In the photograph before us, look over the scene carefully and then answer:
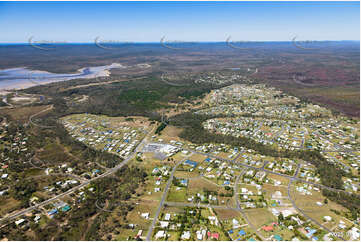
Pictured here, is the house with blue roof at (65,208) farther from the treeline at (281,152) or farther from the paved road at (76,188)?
the treeline at (281,152)

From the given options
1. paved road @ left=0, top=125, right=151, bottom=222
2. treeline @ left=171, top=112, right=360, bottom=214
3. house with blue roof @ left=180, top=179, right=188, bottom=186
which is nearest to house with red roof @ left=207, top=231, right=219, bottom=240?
house with blue roof @ left=180, top=179, right=188, bottom=186

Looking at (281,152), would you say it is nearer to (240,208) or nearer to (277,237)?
(240,208)

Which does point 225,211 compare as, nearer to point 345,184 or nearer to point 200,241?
point 200,241

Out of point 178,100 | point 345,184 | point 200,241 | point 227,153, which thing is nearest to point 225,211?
point 200,241

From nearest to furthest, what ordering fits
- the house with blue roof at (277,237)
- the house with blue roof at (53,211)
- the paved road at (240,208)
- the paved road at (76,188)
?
1. the house with blue roof at (277,237)
2. the paved road at (240,208)
3. the paved road at (76,188)
4. the house with blue roof at (53,211)

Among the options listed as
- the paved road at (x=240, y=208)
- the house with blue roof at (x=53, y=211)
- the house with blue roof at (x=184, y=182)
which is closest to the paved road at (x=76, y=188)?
the house with blue roof at (x=53, y=211)

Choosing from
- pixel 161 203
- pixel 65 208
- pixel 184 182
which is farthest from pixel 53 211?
pixel 184 182

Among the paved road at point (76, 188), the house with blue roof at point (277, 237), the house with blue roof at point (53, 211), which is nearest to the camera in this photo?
the house with blue roof at point (277, 237)

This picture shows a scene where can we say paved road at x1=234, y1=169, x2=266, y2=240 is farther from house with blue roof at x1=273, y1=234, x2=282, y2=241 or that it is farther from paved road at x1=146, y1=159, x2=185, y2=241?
paved road at x1=146, y1=159, x2=185, y2=241

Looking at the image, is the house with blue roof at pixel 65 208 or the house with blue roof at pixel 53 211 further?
the house with blue roof at pixel 65 208
